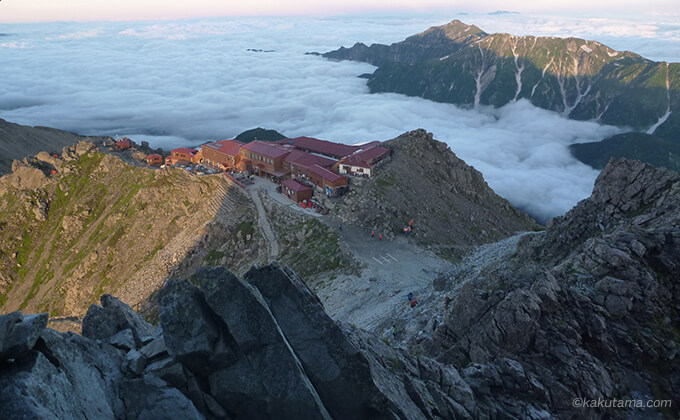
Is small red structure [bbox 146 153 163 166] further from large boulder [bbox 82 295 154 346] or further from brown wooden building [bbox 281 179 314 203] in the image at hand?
large boulder [bbox 82 295 154 346]

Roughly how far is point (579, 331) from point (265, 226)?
61.3m

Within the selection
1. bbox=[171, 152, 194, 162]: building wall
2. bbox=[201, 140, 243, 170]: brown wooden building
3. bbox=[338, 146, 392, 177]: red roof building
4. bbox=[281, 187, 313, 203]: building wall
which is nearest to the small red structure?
bbox=[171, 152, 194, 162]: building wall

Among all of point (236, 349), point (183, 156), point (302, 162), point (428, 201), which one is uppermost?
point (236, 349)

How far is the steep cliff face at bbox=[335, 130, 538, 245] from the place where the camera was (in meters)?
71.6

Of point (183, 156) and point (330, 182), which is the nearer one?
point (330, 182)

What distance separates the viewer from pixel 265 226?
78.4m

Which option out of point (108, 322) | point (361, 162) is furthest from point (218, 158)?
point (108, 322)

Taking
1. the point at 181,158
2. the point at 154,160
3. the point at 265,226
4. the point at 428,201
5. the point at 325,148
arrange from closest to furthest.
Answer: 1. the point at 265,226
2. the point at 428,201
3. the point at 325,148
4. the point at 181,158
5. the point at 154,160

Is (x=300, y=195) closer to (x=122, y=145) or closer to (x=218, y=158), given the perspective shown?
(x=218, y=158)

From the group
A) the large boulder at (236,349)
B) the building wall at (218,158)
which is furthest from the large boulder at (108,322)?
the building wall at (218,158)

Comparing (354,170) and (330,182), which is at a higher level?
(354,170)

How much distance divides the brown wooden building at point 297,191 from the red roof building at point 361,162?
8768 mm

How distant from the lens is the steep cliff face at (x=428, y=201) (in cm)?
7156

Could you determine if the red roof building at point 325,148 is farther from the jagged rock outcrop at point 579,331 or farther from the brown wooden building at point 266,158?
the jagged rock outcrop at point 579,331
